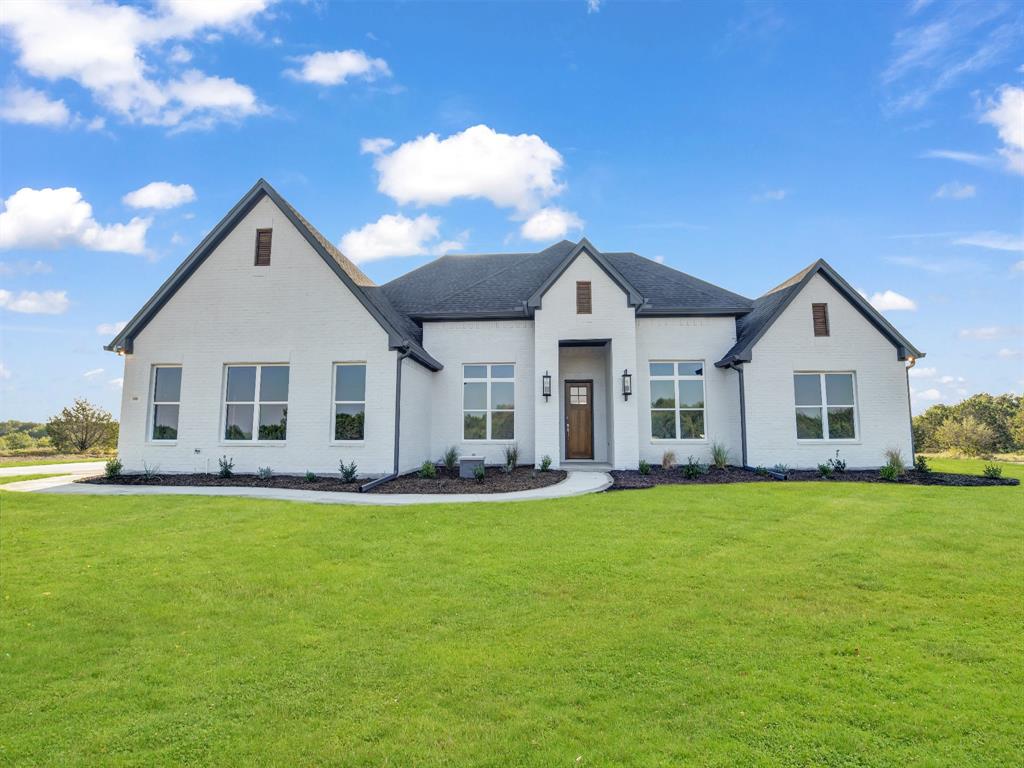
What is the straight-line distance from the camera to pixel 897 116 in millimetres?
13852

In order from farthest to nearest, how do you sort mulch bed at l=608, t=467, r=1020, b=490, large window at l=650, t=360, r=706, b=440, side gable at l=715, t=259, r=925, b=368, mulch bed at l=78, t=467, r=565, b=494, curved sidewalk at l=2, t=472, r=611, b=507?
large window at l=650, t=360, r=706, b=440 < side gable at l=715, t=259, r=925, b=368 < mulch bed at l=608, t=467, r=1020, b=490 < mulch bed at l=78, t=467, r=565, b=494 < curved sidewalk at l=2, t=472, r=611, b=507

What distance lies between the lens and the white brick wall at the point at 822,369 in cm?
1666

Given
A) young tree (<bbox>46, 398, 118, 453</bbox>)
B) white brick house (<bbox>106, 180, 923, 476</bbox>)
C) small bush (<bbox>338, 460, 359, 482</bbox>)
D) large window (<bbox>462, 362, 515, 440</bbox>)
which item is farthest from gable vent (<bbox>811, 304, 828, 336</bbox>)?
young tree (<bbox>46, 398, 118, 453</bbox>)

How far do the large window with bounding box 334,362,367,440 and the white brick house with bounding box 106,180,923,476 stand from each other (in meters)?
0.06

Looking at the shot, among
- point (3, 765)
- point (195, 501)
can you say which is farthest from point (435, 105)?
point (3, 765)

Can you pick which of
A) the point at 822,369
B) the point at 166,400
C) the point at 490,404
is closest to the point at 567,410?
the point at 490,404

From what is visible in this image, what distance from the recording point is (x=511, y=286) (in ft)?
64.3

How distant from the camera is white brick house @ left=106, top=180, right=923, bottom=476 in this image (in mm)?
15383

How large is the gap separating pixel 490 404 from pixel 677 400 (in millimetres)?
6572

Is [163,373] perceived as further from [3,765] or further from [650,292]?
[650,292]

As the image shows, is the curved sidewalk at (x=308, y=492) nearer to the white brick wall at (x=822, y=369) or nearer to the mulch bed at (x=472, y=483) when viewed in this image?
the mulch bed at (x=472, y=483)

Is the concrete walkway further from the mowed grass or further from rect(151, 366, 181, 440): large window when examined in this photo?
rect(151, 366, 181, 440): large window

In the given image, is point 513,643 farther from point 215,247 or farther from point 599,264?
point 215,247

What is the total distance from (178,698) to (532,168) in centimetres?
1658
